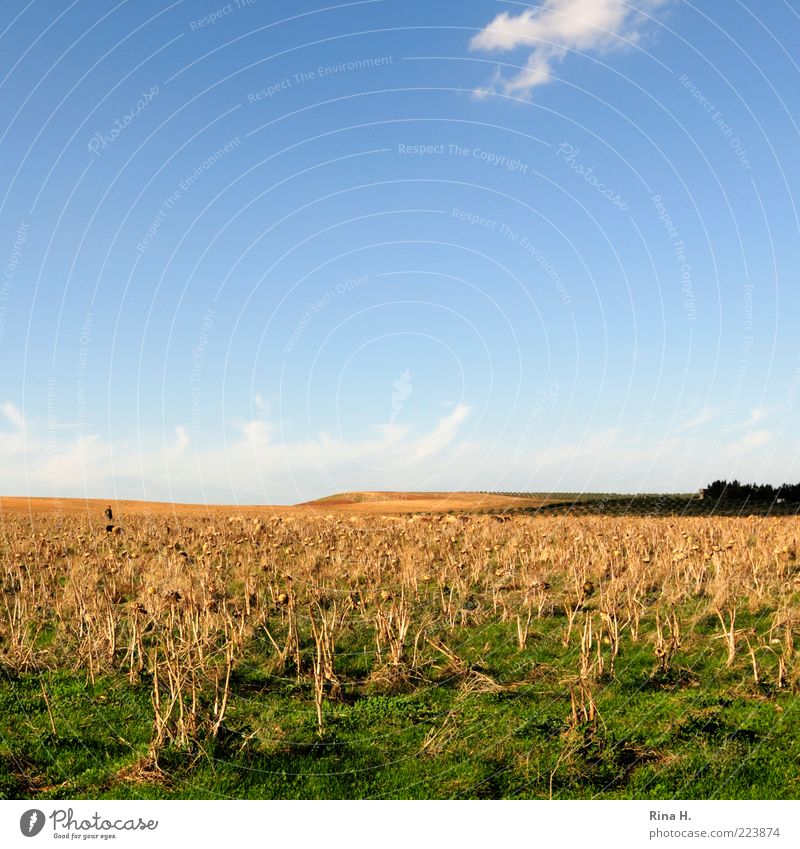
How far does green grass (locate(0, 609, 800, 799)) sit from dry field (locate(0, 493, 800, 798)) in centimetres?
3

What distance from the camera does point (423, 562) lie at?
16766 mm

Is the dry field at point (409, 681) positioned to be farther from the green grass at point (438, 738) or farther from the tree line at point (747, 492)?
the tree line at point (747, 492)

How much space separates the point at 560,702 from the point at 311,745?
10.3 ft

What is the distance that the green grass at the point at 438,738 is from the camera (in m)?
7.58

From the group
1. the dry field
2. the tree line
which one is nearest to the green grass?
the dry field

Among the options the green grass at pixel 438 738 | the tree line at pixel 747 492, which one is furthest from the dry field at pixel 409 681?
the tree line at pixel 747 492

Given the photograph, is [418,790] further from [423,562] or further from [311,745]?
[423,562]

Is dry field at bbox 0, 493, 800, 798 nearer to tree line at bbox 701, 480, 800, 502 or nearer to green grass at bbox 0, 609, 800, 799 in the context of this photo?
green grass at bbox 0, 609, 800, 799

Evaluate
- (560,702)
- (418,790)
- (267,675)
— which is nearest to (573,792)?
(418,790)

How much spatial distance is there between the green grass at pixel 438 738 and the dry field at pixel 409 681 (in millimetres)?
28

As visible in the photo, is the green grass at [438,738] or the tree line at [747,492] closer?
the green grass at [438,738]

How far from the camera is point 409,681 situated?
10.4 meters

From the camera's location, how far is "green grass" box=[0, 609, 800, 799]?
7.58 meters

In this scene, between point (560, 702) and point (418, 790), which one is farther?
point (560, 702)
